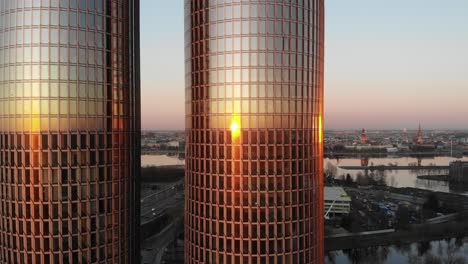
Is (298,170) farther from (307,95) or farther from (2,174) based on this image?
(2,174)

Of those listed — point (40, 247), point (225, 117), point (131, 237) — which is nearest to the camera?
point (40, 247)

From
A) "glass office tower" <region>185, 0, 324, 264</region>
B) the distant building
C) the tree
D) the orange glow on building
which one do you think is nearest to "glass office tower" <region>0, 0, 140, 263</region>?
"glass office tower" <region>185, 0, 324, 264</region>

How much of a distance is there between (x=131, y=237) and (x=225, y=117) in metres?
23.3

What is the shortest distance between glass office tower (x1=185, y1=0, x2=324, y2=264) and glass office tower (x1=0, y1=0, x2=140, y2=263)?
1345 centimetres

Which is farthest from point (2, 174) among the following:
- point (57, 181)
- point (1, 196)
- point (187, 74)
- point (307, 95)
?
point (307, 95)

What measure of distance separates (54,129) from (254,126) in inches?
1008

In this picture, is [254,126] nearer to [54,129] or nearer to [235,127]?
[235,127]

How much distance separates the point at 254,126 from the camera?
4728cm

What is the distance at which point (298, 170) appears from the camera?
163 feet

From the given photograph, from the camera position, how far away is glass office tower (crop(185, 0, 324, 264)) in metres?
47.2

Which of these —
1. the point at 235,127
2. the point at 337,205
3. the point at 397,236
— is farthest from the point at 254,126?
the point at 337,205

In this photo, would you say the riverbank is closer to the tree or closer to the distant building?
the distant building

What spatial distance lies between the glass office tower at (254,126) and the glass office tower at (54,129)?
44.1ft

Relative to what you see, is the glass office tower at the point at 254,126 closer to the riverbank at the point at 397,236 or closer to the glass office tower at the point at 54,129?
the glass office tower at the point at 54,129
